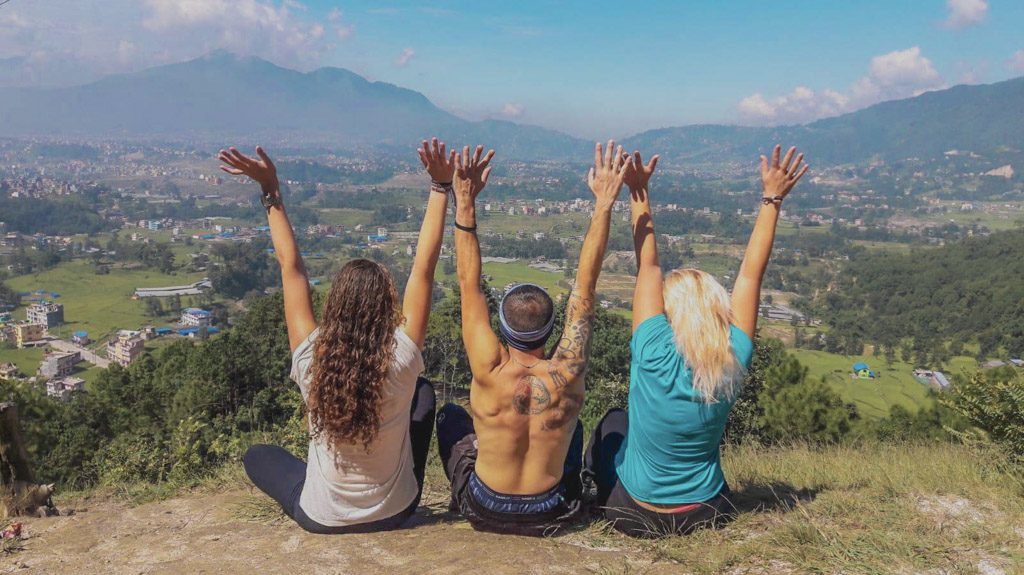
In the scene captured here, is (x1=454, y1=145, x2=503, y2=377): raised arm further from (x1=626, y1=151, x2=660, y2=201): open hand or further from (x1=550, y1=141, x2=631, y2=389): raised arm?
(x1=626, y1=151, x2=660, y2=201): open hand

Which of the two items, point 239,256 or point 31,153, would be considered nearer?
point 239,256

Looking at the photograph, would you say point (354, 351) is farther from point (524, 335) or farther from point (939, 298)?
point (939, 298)

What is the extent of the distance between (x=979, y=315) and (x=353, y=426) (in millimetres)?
60705

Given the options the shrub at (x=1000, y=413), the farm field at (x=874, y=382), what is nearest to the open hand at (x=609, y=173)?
the shrub at (x=1000, y=413)

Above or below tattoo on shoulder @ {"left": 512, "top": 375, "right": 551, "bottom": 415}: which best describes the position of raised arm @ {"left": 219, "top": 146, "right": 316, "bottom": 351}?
above

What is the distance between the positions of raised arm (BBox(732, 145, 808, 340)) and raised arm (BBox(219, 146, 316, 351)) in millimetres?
1791

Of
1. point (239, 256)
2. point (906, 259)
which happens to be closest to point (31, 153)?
point (239, 256)

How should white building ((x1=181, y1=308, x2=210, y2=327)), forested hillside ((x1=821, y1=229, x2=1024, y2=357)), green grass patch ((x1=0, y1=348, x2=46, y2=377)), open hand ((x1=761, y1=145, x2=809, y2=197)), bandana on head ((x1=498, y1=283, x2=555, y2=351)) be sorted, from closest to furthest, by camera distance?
bandana on head ((x1=498, y1=283, x2=555, y2=351))
open hand ((x1=761, y1=145, x2=809, y2=197))
green grass patch ((x1=0, y1=348, x2=46, y2=377))
white building ((x1=181, y1=308, x2=210, y2=327))
forested hillside ((x1=821, y1=229, x2=1024, y2=357))

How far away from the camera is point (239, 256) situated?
61.8m

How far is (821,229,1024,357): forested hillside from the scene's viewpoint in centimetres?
4778

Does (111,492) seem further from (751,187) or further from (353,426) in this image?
(751,187)

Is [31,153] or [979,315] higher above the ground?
[31,153]

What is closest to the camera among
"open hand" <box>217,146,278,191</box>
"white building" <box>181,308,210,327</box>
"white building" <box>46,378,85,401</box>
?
"open hand" <box>217,146,278,191</box>

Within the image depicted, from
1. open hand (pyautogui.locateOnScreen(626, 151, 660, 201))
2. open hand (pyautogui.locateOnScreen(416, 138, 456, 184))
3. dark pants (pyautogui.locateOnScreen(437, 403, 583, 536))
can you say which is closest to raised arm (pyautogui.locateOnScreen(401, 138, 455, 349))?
A: open hand (pyautogui.locateOnScreen(416, 138, 456, 184))
